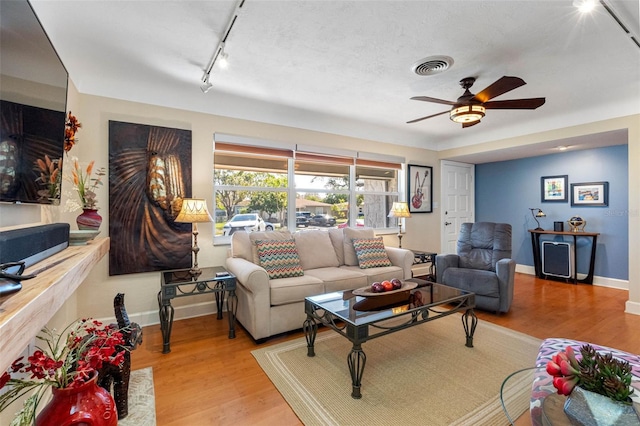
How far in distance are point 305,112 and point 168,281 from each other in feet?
8.61

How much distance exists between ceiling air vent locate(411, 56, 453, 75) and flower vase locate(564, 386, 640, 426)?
2422 millimetres

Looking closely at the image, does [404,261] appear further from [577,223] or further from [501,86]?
[577,223]

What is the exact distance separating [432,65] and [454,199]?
3.84 m

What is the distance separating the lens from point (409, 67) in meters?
2.73

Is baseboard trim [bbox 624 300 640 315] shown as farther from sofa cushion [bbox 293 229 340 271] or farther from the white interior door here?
sofa cushion [bbox 293 229 340 271]

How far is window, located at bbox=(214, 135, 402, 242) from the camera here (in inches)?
144

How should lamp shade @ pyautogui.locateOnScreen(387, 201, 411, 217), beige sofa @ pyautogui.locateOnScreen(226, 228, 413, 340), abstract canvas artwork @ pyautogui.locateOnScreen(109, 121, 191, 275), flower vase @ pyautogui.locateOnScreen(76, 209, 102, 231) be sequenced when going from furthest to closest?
lamp shade @ pyautogui.locateOnScreen(387, 201, 411, 217), abstract canvas artwork @ pyautogui.locateOnScreen(109, 121, 191, 275), beige sofa @ pyautogui.locateOnScreen(226, 228, 413, 340), flower vase @ pyautogui.locateOnScreen(76, 209, 102, 231)

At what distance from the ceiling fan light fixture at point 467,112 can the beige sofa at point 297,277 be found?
5.42 feet

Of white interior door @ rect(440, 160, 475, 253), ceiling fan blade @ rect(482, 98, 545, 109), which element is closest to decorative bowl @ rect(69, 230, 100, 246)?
ceiling fan blade @ rect(482, 98, 545, 109)

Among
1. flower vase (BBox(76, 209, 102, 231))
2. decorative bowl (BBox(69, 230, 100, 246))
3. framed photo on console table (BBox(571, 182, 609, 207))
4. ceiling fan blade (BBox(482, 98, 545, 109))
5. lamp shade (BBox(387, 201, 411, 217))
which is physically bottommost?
decorative bowl (BBox(69, 230, 100, 246))

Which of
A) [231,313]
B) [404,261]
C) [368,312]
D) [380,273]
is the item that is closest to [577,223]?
[404,261]

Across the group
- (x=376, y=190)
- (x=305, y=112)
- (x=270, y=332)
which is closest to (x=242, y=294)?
(x=270, y=332)

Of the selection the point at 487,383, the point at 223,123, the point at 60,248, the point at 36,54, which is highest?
the point at 223,123

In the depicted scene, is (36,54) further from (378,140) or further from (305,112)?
(378,140)
